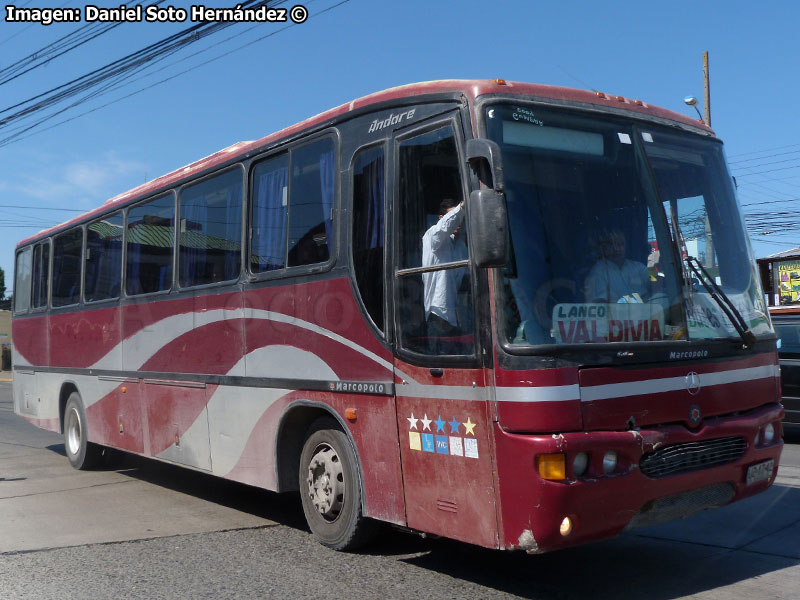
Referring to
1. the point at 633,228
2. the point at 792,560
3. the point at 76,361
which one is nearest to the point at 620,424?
the point at 633,228

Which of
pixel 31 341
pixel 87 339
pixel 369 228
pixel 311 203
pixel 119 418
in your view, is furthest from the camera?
pixel 31 341

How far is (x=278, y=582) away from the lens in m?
5.59

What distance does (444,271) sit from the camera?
523 cm

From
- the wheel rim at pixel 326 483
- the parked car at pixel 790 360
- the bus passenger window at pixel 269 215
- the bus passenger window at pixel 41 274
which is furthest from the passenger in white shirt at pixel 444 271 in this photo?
the bus passenger window at pixel 41 274

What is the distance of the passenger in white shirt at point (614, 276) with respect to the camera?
495cm

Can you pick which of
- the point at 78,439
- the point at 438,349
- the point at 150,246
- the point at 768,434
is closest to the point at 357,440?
the point at 438,349

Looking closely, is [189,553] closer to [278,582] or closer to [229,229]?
[278,582]

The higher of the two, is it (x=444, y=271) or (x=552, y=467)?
(x=444, y=271)

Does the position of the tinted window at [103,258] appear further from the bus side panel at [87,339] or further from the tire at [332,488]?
the tire at [332,488]

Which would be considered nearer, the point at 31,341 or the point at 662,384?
the point at 662,384

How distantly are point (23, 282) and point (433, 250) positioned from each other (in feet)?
32.6

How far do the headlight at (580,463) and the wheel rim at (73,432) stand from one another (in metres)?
8.07

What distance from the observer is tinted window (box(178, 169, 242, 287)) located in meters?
7.61

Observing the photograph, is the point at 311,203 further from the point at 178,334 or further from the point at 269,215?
the point at 178,334
